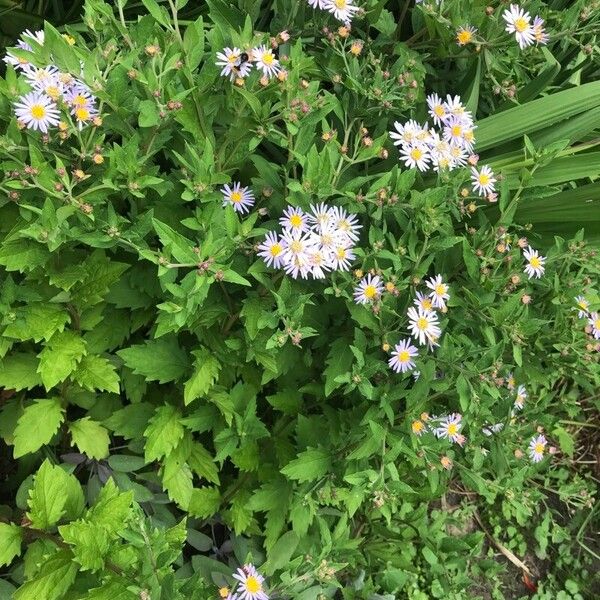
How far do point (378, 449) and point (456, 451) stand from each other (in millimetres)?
340

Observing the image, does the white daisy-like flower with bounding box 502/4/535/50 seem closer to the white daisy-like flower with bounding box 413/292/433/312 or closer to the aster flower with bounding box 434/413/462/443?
the white daisy-like flower with bounding box 413/292/433/312

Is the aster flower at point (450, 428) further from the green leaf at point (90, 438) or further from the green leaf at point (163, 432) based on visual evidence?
the green leaf at point (90, 438)

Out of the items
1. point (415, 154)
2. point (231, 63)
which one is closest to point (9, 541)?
point (231, 63)

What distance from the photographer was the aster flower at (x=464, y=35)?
61.7 inches

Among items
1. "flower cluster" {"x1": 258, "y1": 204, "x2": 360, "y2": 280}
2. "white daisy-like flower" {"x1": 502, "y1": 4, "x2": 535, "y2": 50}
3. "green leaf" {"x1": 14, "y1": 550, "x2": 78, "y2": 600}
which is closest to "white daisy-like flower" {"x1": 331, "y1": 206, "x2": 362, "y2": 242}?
"flower cluster" {"x1": 258, "y1": 204, "x2": 360, "y2": 280}

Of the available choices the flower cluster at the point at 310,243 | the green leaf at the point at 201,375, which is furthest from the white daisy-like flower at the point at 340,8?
the green leaf at the point at 201,375

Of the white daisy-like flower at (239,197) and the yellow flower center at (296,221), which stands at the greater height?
the white daisy-like flower at (239,197)

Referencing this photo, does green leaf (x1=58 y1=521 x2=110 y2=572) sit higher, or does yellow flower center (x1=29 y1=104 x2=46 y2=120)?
yellow flower center (x1=29 y1=104 x2=46 y2=120)

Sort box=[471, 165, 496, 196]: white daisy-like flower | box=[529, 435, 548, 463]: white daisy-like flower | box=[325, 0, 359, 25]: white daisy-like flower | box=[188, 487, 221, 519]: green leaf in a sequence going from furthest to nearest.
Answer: box=[529, 435, 548, 463]: white daisy-like flower < box=[188, 487, 221, 519]: green leaf < box=[471, 165, 496, 196]: white daisy-like flower < box=[325, 0, 359, 25]: white daisy-like flower

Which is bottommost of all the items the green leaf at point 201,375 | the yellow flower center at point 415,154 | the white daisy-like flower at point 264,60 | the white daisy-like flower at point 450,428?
the green leaf at point 201,375

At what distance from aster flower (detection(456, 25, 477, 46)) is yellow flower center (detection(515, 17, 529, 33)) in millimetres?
103

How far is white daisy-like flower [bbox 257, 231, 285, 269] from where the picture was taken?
1.39 meters

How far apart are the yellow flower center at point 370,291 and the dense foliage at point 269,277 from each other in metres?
0.02

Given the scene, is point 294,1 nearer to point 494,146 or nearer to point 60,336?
point 494,146
